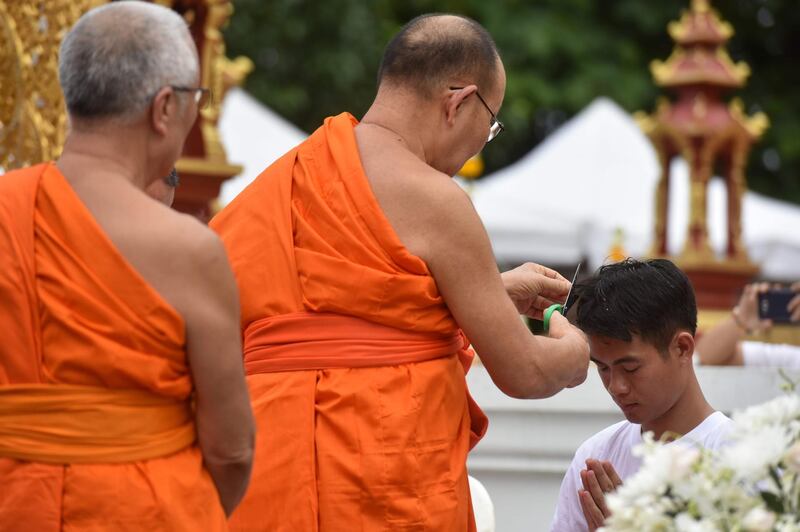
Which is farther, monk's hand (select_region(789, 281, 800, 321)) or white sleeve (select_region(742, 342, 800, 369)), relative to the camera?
white sleeve (select_region(742, 342, 800, 369))

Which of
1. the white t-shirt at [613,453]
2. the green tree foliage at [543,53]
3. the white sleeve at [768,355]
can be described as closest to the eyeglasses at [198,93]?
the white t-shirt at [613,453]

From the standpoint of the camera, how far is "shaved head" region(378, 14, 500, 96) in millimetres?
3473

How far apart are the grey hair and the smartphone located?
3.58m

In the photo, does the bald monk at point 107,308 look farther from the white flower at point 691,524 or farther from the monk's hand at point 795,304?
the monk's hand at point 795,304

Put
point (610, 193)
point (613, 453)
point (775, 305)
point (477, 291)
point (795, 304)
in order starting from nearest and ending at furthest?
point (477, 291), point (613, 453), point (795, 304), point (775, 305), point (610, 193)

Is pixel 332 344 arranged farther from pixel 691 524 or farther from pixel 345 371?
pixel 691 524

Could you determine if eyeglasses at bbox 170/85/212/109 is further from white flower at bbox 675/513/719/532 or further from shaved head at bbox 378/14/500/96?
white flower at bbox 675/513/719/532

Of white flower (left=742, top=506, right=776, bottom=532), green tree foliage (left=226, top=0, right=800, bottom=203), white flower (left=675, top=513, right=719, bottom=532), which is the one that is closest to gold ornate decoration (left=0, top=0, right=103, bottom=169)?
white flower (left=675, top=513, right=719, bottom=532)

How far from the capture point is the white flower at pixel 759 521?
2119 millimetres

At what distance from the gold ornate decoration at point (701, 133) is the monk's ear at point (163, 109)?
10.0m

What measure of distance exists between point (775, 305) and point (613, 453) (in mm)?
2201

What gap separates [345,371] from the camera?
3.32 m

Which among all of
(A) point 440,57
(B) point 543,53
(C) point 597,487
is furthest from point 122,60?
(B) point 543,53

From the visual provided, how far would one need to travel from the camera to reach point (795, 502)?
225 centimetres
